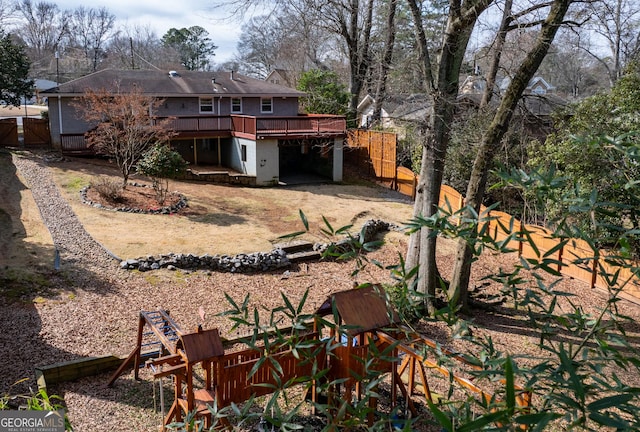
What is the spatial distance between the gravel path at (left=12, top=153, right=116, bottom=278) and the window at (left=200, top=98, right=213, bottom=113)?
8.15 metres

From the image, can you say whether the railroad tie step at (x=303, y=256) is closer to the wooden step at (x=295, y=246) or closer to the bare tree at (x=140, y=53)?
the wooden step at (x=295, y=246)

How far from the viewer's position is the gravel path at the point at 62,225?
492 inches

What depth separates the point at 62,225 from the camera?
1460 centimetres

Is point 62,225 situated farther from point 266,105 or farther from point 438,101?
point 266,105

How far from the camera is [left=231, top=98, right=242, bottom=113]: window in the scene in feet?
86.7

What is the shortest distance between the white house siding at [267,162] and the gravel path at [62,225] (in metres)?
8.05

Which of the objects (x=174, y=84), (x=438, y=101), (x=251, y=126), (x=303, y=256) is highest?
(x=174, y=84)

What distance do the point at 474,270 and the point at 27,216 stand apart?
41.7 feet

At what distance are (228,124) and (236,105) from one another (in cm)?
249

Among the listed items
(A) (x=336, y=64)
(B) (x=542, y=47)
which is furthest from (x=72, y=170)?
(A) (x=336, y=64)

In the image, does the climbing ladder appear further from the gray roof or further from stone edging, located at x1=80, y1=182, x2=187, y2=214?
the gray roof

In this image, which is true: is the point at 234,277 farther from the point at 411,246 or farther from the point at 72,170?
the point at 72,170

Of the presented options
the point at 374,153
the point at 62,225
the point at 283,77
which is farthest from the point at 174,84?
the point at 283,77

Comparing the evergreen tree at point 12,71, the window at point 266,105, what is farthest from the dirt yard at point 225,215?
the window at point 266,105
